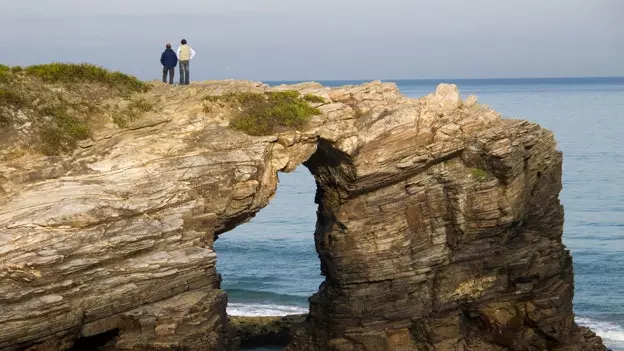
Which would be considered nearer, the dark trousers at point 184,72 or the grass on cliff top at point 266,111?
the grass on cliff top at point 266,111

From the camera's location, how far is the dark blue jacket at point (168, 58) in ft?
148

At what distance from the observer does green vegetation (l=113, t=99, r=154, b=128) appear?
123 ft

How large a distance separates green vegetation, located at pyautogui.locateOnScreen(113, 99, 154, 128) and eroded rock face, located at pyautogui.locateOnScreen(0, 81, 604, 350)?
413mm

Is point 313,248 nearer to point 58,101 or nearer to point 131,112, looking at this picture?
point 131,112

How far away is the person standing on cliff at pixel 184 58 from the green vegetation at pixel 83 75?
16.6ft

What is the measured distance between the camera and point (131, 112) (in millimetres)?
38188

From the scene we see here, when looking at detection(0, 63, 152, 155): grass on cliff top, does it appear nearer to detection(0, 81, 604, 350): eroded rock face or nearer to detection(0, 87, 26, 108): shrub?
detection(0, 87, 26, 108): shrub

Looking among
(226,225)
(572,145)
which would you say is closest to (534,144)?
(226,225)

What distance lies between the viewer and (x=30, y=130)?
35.7 metres

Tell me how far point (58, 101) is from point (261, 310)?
2132cm

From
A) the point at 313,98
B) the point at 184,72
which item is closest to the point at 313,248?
the point at 184,72

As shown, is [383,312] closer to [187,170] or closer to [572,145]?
[187,170]

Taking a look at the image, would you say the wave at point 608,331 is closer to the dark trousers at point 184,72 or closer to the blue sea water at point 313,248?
the blue sea water at point 313,248

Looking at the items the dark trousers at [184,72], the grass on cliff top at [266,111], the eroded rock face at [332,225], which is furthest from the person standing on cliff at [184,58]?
the grass on cliff top at [266,111]
